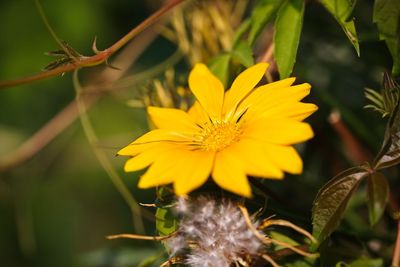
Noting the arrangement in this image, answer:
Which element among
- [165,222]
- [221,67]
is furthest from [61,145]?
[165,222]

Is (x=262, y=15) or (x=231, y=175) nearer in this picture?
(x=231, y=175)

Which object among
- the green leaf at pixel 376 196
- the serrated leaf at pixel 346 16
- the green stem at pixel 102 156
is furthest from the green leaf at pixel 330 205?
the green stem at pixel 102 156

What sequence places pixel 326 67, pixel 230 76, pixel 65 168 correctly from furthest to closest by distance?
pixel 65 168 → pixel 326 67 → pixel 230 76

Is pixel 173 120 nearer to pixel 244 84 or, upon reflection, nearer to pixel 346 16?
pixel 244 84

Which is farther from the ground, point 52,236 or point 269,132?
point 269,132

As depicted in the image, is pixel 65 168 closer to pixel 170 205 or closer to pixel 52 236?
pixel 52 236

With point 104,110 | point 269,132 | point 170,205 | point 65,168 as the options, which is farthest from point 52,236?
point 269,132

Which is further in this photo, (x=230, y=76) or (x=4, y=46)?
(x=4, y=46)
